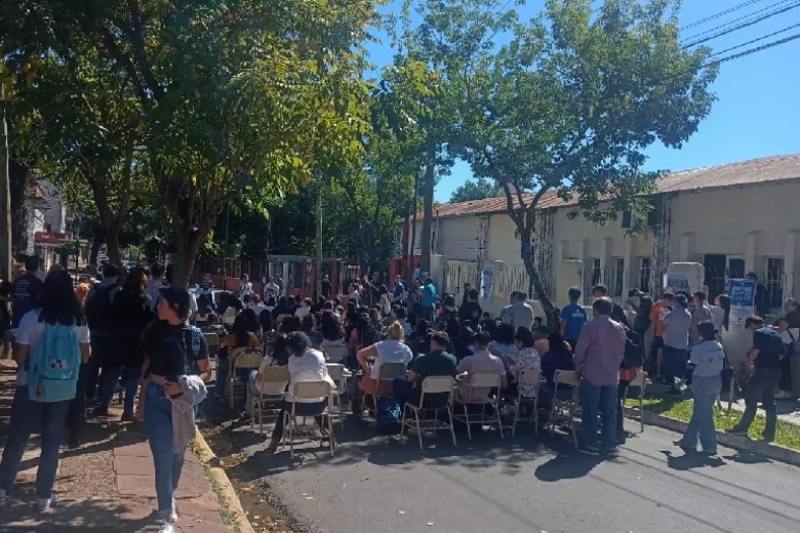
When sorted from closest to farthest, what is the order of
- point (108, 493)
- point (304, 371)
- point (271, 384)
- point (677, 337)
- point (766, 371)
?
point (108, 493) → point (304, 371) → point (271, 384) → point (766, 371) → point (677, 337)

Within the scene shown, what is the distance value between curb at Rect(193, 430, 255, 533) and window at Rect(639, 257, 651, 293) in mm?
15494

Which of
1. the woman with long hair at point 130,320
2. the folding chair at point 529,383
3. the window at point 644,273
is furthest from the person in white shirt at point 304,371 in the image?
the window at point 644,273

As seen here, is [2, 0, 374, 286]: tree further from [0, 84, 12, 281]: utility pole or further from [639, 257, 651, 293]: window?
[639, 257, 651, 293]: window

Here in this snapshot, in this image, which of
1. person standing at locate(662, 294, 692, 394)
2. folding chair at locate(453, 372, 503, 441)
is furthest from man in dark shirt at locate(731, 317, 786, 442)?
folding chair at locate(453, 372, 503, 441)

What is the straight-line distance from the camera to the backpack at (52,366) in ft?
19.1

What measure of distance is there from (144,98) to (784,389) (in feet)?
35.1

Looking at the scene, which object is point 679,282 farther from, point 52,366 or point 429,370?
point 52,366

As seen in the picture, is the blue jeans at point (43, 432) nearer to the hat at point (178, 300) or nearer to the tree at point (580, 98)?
the hat at point (178, 300)

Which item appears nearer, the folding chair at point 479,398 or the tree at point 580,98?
the folding chair at point 479,398

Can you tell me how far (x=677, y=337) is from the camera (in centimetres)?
1381

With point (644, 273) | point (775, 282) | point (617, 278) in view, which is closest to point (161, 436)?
point (775, 282)

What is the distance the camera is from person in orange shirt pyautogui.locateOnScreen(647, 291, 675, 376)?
1517 centimetres

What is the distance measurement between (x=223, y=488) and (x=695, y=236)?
1554 cm

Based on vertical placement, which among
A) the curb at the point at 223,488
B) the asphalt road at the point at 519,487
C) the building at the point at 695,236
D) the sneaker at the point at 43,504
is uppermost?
the building at the point at 695,236
